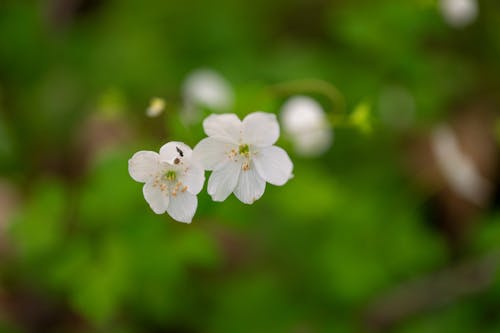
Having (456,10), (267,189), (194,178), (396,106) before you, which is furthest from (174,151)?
(396,106)

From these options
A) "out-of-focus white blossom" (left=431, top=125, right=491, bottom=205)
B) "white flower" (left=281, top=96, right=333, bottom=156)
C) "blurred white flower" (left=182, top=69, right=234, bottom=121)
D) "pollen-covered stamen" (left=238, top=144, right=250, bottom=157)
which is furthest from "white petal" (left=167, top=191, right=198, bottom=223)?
"out-of-focus white blossom" (left=431, top=125, right=491, bottom=205)

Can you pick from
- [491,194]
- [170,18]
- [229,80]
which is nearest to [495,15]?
[491,194]

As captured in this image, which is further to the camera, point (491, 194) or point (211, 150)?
point (491, 194)

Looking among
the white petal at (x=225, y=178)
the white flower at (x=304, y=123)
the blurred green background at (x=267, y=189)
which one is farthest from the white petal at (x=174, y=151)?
the white flower at (x=304, y=123)

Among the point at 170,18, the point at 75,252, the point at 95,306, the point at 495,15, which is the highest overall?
the point at 495,15

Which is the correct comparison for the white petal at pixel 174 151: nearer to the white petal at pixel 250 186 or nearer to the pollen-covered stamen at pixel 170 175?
the pollen-covered stamen at pixel 170 175

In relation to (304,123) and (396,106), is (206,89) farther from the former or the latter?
(396,106)

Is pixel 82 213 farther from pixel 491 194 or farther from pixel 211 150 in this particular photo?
pixel 491 194
